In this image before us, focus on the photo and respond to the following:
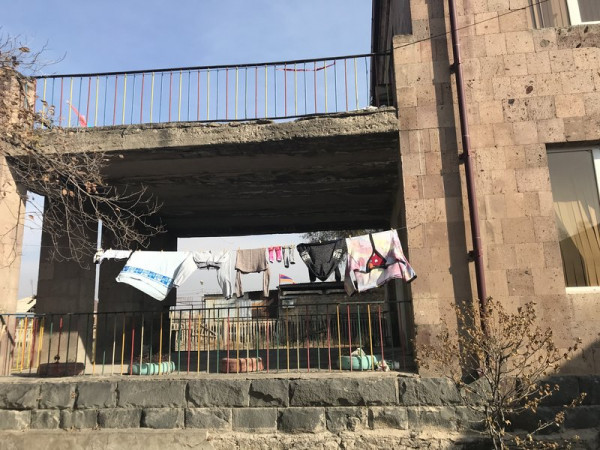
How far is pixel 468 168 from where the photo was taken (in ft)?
21.1

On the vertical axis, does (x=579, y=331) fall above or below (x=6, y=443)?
above

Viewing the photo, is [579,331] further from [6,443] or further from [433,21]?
[6,443]

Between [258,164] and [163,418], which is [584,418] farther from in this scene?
[258,164]

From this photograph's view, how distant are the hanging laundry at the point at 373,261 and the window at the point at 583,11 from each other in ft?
14.4

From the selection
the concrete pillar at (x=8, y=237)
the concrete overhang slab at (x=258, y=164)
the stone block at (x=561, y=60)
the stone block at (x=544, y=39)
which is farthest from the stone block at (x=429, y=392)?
the concrete pillar at (x=8, y=237)

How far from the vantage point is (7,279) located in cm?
A: 728

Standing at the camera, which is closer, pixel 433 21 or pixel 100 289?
pixel 433 21

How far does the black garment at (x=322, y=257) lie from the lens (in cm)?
732

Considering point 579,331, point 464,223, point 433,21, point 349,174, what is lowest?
point 579,331

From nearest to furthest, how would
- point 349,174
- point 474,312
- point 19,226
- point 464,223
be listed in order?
point 474,312
point 464,223
point 19,226
point 349,174

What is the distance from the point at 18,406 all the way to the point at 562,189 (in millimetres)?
8426

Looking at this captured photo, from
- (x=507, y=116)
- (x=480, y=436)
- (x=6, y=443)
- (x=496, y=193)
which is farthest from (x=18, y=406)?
(x=507, y=116)

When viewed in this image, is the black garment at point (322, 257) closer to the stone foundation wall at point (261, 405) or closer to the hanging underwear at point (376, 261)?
the hanging underwear at point (376, 261)

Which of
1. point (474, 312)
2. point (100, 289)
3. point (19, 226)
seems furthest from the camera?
point (100, 289)
